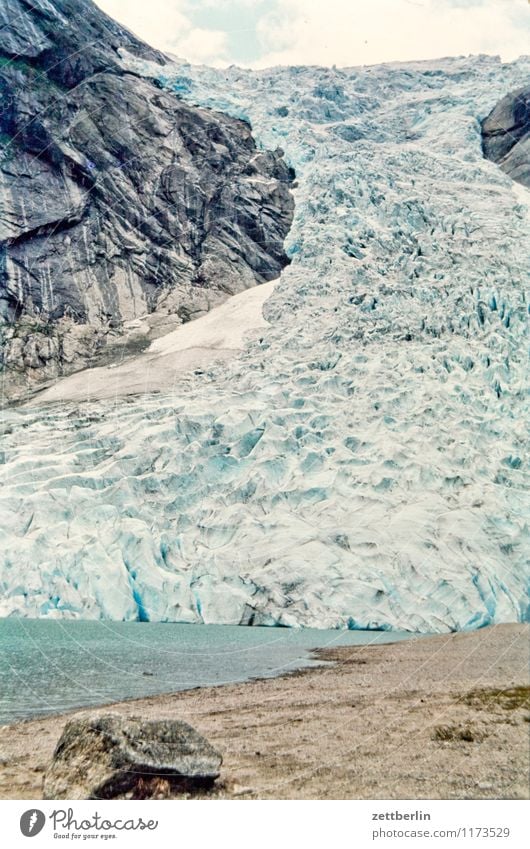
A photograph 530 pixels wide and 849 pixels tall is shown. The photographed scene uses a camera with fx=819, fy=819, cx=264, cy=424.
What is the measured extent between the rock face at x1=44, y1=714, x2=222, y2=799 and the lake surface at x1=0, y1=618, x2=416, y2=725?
291 centimetres

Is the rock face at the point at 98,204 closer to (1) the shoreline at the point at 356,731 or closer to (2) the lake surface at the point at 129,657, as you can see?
(2) the lake surface at the point at 129,657

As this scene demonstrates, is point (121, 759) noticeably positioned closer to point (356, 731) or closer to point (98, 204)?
point (356, 731)

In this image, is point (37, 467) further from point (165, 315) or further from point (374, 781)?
point (374, 781)

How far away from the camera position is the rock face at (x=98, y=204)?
22.2 meters

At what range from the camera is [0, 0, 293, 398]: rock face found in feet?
72.7

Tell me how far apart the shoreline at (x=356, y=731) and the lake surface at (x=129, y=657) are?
0.59m

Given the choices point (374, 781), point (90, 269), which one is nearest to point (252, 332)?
point (90, 269)

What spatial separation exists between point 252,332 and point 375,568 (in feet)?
25.7

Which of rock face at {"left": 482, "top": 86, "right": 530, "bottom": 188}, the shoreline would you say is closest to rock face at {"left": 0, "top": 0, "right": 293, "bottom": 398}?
rock face at {"left": 482, "top": 86, "right": 530, "bottom": 188}

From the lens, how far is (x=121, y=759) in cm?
512

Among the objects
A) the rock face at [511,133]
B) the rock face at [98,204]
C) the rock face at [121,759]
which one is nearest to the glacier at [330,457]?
the rock face at [98,204]

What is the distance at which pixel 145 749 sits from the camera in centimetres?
522

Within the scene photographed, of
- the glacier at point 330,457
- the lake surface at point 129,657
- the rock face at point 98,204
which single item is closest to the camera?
the lake surface at point 129,657
